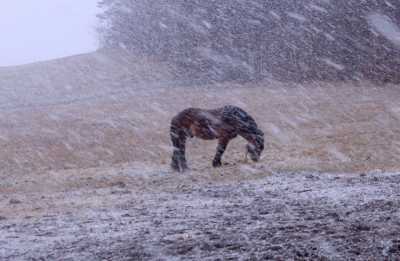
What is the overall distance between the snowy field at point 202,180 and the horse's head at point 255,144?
28 cm

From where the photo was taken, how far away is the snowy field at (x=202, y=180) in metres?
6.14

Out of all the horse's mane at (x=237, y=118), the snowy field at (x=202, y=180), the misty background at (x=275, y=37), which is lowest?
the snowy field at (x=202, y=180)

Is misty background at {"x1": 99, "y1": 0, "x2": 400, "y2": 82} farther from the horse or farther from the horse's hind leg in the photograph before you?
the horse's hind leg

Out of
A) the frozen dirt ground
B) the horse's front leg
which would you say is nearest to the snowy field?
the frozen dirt ground

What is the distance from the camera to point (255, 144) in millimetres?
13102

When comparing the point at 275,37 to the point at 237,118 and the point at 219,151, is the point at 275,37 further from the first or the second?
the point at 219,151

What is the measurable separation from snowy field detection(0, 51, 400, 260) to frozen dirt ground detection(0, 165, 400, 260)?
2cm

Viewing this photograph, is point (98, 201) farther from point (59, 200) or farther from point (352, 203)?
point (352, 203)

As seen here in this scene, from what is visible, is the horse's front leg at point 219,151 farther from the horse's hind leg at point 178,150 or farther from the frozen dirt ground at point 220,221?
the frozen dirt ground at point 220,221

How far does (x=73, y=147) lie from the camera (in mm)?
19234

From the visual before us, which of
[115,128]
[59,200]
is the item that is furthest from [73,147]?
[59,200]

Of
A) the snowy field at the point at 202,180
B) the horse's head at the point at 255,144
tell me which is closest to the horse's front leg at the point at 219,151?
the snowy field at the point at 202,180

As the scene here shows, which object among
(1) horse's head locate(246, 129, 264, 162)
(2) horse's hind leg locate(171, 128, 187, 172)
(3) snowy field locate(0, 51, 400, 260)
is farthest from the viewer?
(1) horse's head locate(246, 129, 264, 162)

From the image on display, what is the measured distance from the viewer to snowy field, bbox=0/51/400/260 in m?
6.14
